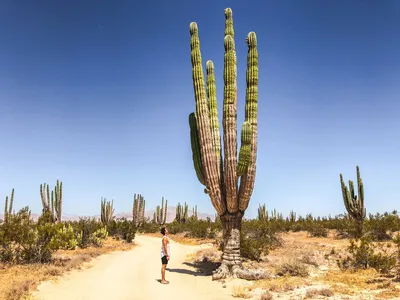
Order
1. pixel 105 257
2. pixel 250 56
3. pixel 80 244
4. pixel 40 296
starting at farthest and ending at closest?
pixel 80 244 → pixel 105 257 → pixel 250 56 → pixel 40 296

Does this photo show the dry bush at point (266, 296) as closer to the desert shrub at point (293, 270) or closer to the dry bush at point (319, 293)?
the dry bush at point (319, 293)

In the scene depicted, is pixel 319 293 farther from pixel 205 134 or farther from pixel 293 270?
pixel 205 134

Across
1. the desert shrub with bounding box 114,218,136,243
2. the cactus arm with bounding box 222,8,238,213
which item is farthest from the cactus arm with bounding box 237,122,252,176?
the desert shrub with bounding box 114,218,136,243

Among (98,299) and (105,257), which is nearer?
(98,299)

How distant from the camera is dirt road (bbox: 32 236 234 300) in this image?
24.6ft

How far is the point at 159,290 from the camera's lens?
26.6ft

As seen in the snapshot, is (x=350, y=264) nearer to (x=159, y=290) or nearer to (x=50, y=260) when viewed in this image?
(x=159, y=290)

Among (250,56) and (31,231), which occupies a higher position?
(250,56)

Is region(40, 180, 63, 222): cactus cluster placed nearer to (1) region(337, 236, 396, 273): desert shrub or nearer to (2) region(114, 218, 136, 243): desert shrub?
(2) region(114, 218, 136, 243): desert shrub

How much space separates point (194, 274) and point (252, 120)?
→ 5527 mm

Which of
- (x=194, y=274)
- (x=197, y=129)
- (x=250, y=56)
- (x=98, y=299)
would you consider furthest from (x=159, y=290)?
(x=250, y=56)

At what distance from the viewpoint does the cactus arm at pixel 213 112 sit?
35.5 ft

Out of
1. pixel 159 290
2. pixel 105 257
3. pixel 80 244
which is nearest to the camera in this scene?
pixel 159 290

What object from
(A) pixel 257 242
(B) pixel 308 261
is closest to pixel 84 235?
(A) pixel 257 242
